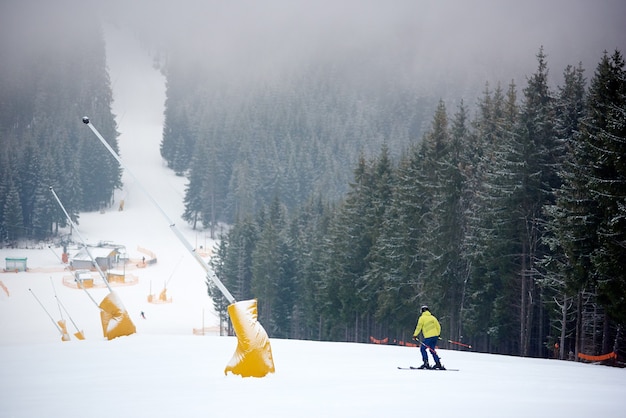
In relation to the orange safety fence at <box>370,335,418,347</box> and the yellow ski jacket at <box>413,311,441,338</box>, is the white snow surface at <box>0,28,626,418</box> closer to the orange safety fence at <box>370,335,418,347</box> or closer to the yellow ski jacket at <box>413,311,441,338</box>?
the yellow ski jacket at <box>413,311,441,338</box>

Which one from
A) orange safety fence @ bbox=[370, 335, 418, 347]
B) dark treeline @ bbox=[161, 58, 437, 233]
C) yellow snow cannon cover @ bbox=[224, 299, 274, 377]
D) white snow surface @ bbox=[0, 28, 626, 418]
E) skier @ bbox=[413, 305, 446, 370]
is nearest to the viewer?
white snow surface @ bbox=[0, 28, 626, 418]

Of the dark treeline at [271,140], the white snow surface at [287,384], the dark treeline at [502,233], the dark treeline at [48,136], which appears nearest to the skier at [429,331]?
the white snow surface at [287,384]

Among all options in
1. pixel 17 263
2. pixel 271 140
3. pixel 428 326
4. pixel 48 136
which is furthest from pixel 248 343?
pixel 48 136

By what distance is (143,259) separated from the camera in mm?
88562

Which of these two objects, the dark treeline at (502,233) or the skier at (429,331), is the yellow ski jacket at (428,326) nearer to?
the skier at (429,331)

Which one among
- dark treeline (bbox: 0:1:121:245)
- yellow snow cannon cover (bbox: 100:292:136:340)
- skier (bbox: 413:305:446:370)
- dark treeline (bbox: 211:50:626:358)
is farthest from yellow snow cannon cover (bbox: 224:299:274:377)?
dark treeline (bbox: 0:1:121:245)

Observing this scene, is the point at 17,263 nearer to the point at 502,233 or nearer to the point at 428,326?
the point at 502,233

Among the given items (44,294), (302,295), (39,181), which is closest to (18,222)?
(39,181)

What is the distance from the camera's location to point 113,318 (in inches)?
866

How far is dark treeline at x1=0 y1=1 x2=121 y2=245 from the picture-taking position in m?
95.6

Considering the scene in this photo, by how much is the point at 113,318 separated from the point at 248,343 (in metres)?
11.0

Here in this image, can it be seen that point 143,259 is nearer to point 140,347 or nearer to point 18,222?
point 18,222

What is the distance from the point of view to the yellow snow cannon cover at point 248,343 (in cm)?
1290

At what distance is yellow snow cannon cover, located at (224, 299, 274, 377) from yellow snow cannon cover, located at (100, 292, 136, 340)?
10377 mm
